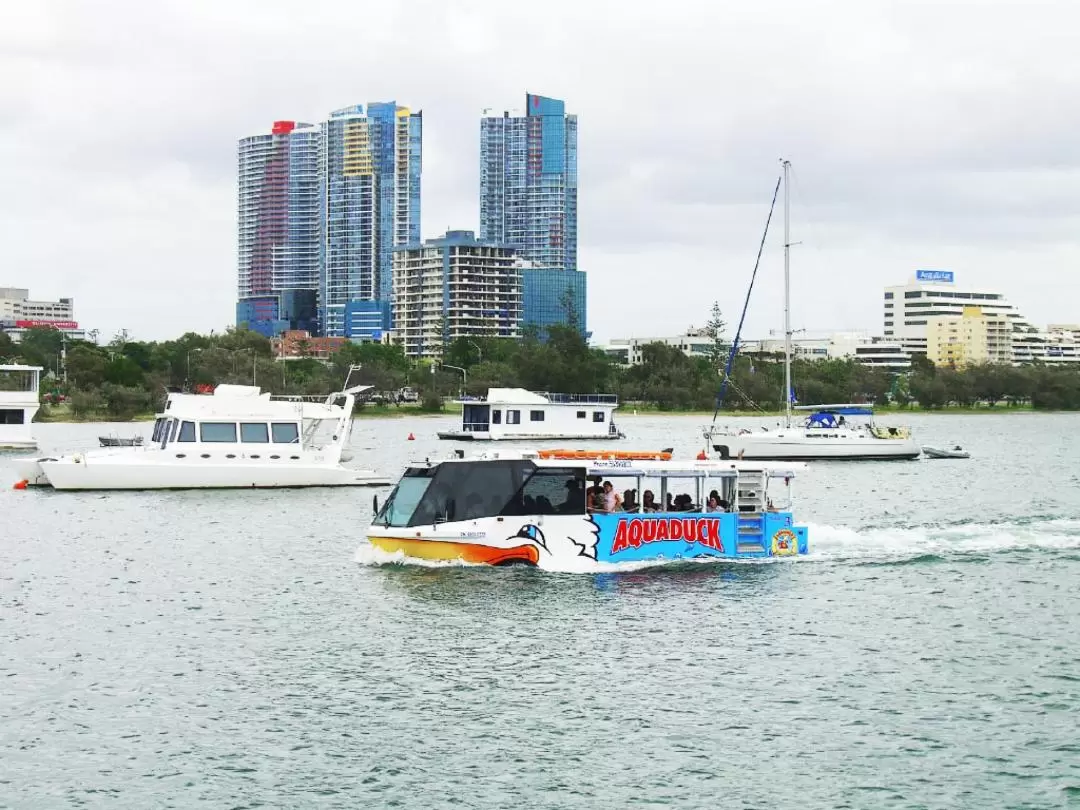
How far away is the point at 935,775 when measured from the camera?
21875 millimetres

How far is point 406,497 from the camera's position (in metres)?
38.5

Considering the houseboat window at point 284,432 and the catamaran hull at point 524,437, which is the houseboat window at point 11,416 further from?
the catamaran hull at point 524,437

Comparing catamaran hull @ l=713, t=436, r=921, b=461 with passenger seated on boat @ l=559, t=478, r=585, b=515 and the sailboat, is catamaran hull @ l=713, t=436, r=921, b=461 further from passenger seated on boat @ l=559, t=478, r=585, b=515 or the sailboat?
passenger seated on boat @ l=559, t=478, r=585, b=515

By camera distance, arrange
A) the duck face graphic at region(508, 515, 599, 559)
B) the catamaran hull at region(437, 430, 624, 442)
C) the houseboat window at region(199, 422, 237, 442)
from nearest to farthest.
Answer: the duck face graphic at region(508, 515, 599, 559) < the houseboat window at region(199, 422, 237, 442) < the catamaran hull at region(437, 430, 624, 442)

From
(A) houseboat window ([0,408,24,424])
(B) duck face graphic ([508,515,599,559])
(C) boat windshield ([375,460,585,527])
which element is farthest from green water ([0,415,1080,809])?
(A) houseboat window ([0,408,24,424])

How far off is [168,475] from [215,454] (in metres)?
2.27

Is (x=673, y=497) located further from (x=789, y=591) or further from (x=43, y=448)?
(x=43, y=448)

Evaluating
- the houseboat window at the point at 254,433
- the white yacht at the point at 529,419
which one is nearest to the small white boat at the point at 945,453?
the white yacht at the point at 529,419

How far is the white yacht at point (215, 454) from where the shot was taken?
6431 cm

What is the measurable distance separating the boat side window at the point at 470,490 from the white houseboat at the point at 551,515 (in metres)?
0.03

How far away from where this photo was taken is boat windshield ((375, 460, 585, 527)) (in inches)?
1474

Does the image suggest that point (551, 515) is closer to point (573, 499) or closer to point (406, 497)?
point (573, 499)

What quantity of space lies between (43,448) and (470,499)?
273 ft

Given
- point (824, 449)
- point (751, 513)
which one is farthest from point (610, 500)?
point (824, 449)
